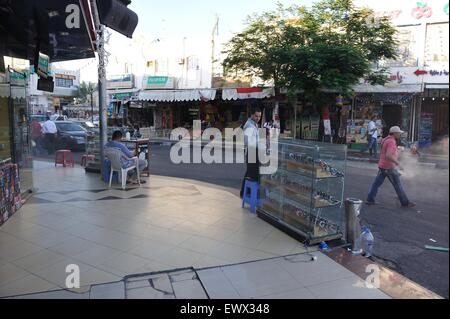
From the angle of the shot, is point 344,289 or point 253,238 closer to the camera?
point 344,289

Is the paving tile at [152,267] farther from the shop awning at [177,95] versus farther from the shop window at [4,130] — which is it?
the shop awning at [177,95]

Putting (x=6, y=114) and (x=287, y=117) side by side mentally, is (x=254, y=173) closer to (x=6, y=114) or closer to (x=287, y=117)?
(x=6, y=114)

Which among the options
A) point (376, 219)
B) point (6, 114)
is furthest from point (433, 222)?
point (6, 114)

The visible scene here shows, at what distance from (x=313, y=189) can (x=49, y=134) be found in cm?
1443

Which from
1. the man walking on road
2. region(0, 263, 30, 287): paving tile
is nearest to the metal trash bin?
region(0, 263, 30, 287): paving tile

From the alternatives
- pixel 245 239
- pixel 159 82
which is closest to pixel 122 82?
pixel 159 82

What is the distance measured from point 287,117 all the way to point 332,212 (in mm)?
15728

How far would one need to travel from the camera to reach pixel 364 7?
16453 mm

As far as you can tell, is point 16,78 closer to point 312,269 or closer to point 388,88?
point 312,269

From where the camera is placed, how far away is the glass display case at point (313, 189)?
492cm

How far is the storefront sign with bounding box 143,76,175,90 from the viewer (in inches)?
997

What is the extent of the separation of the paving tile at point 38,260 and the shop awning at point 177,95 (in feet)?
56.3

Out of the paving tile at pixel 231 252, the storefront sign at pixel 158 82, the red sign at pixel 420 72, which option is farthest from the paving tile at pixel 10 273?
the storefront sign at pixel 158 82

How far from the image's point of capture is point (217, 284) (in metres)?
3.81
